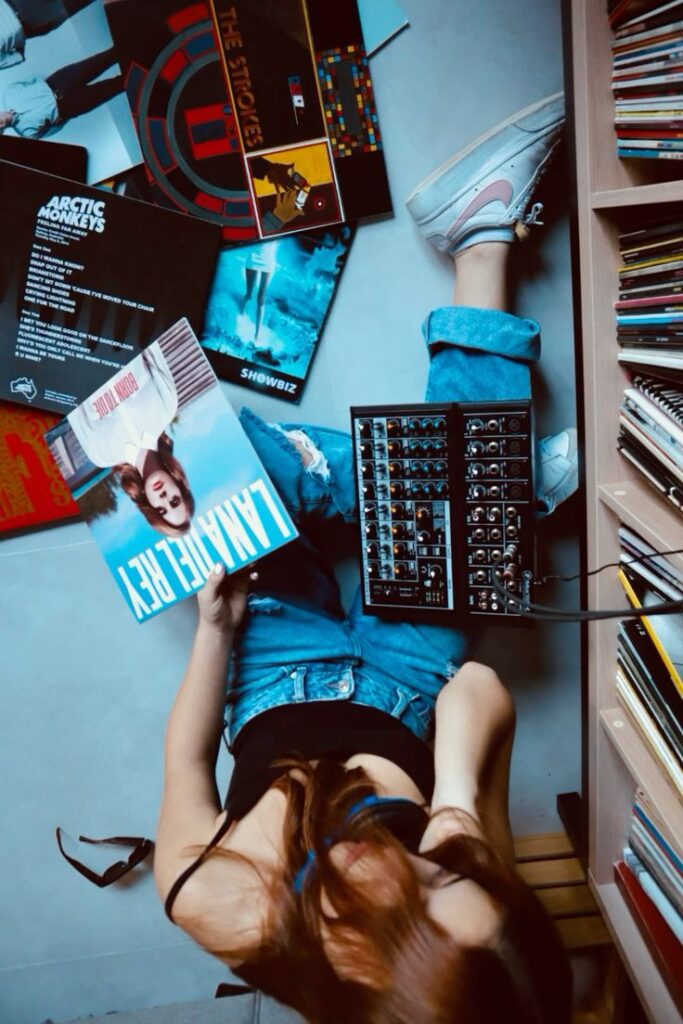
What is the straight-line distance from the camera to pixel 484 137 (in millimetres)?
1126

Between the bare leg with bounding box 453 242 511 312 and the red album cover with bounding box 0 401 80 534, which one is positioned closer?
the bare leg with bounding box 453 242 511 312

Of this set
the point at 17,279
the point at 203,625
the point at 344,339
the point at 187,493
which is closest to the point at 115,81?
the point at 17,279

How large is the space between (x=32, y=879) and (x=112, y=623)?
22.1 inches

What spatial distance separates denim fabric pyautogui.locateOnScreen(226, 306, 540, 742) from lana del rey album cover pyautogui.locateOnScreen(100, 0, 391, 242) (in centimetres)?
27

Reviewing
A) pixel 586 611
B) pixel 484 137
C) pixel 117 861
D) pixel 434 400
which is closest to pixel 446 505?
pixel 434 400

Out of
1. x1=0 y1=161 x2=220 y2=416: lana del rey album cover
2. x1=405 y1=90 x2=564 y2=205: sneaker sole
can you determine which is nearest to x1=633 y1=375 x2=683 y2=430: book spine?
x1=405 y1=90 x2=564 y2=205: sneaker sole

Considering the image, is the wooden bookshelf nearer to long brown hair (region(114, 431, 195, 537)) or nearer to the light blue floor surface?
the light blue floor surface

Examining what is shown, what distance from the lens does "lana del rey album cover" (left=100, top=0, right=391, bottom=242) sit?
44.4 inches

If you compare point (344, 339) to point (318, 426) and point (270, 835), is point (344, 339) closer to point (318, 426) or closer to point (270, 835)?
point (318, 426)

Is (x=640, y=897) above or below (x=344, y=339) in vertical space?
below

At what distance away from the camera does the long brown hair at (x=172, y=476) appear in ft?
3.64

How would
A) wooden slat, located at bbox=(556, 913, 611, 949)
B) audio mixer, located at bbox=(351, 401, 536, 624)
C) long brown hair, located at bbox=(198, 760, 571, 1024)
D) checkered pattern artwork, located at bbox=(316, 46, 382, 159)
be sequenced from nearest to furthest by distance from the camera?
1. long brown hair, located at bbox=(198, 760, 571, 1024)
2. audio mixer, located at bbox=(351, 401, 536, 624)
3. checkered pattern artwork, located at bbox=(316, 46, 382, 159)
4. wooden slat, located at bbox=(556, 913, 611, 949)

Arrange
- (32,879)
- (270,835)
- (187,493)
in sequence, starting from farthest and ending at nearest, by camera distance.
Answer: (32,879) → (187,493) → (270,835)

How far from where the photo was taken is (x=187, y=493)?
1109 mm
